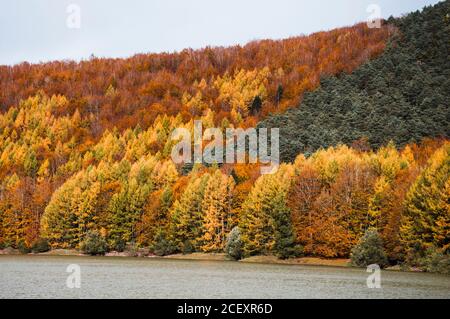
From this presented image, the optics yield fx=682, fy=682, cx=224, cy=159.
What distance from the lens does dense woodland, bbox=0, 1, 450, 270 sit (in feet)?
267

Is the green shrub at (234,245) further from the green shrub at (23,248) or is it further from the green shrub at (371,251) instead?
the green shrub at (23,248)

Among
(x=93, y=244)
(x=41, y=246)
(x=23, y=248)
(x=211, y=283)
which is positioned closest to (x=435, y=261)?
(x=211, y=283)

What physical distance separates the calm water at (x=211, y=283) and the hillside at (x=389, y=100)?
60957 millimetres

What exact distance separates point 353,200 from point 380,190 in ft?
11.4

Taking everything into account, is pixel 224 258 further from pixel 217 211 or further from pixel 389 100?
pixel 389 100

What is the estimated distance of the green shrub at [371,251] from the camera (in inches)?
2908

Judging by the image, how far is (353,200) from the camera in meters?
82.5

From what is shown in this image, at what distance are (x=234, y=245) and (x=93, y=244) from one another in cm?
2301

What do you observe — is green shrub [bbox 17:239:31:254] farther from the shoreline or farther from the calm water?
the calm water

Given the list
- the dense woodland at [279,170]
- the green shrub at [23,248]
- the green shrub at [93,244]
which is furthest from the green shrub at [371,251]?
the green shrub at [23,248]

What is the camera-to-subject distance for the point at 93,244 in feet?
324

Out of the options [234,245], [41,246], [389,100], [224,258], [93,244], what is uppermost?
[389,100]

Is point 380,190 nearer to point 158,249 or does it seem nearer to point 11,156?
point 158,249

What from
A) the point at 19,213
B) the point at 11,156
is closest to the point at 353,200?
the point at 19,213
